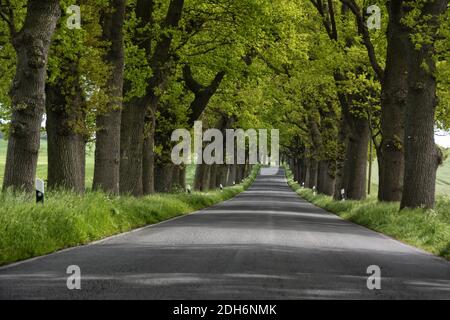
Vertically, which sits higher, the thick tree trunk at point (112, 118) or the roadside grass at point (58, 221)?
the thick tree trunk at point (112, 118)

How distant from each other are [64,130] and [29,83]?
16.1 ft

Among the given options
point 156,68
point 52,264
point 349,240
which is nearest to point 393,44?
point 156,68

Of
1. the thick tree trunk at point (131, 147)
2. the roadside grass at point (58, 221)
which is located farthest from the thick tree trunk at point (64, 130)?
the thick tree trunk at point (131, 147)

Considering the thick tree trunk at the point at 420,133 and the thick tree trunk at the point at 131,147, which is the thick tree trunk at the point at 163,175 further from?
the thick tree trunk at the point at 420,133

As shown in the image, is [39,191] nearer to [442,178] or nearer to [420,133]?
[420,133]

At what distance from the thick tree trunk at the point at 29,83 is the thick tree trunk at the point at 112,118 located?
234 inches

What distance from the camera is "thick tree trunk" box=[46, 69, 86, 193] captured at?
1944 centimetres

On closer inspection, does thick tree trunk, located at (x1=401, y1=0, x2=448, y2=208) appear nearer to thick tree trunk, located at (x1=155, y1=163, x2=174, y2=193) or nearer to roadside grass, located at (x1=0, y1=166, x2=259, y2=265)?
roadside grass, located at (x1=0, y1=166, x2=259, y2=265)

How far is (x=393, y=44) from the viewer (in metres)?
25.7

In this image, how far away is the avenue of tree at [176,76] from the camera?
1764 centimetres

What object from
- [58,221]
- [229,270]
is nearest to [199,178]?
[58,221]

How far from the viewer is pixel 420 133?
850 inches
